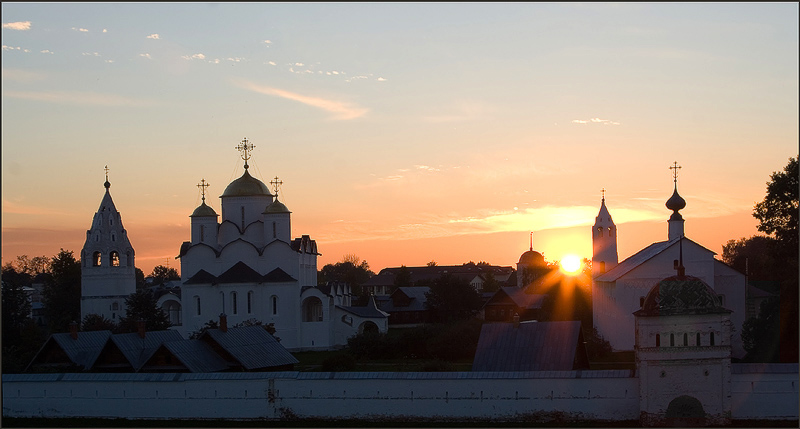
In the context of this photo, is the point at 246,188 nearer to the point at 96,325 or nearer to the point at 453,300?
the point at 96,325

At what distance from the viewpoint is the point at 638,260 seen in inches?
1543

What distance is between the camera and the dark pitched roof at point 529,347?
25.4 m

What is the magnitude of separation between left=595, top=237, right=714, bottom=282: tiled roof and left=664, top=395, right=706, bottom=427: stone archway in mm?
15854

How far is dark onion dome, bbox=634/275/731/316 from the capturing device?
21.6 meters

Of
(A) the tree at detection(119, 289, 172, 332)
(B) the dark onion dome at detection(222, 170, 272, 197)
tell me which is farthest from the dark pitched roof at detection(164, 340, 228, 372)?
(B) the dark onion dome at detection(222, 170, 272, 197)

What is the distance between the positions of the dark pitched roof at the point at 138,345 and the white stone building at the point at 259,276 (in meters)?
17.0

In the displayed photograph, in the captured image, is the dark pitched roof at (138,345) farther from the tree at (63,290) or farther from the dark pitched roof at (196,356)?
the tree at (63,290)

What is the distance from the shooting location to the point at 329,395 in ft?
75.2

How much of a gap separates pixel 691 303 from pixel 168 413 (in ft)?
40.7

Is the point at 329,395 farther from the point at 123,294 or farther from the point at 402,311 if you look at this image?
the point at 402,311

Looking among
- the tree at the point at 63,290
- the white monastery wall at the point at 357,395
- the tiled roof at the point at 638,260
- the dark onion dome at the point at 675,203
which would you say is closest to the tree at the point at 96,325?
the tree at the point at 63,290

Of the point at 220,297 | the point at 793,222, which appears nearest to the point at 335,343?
the point at 220,297

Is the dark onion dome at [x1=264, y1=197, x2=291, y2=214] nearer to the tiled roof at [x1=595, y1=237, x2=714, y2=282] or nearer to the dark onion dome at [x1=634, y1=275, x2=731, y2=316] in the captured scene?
the tiled roof at [x1=595, y1=237, x2=714, y2=282]

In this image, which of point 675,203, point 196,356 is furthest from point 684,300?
point 675,203
